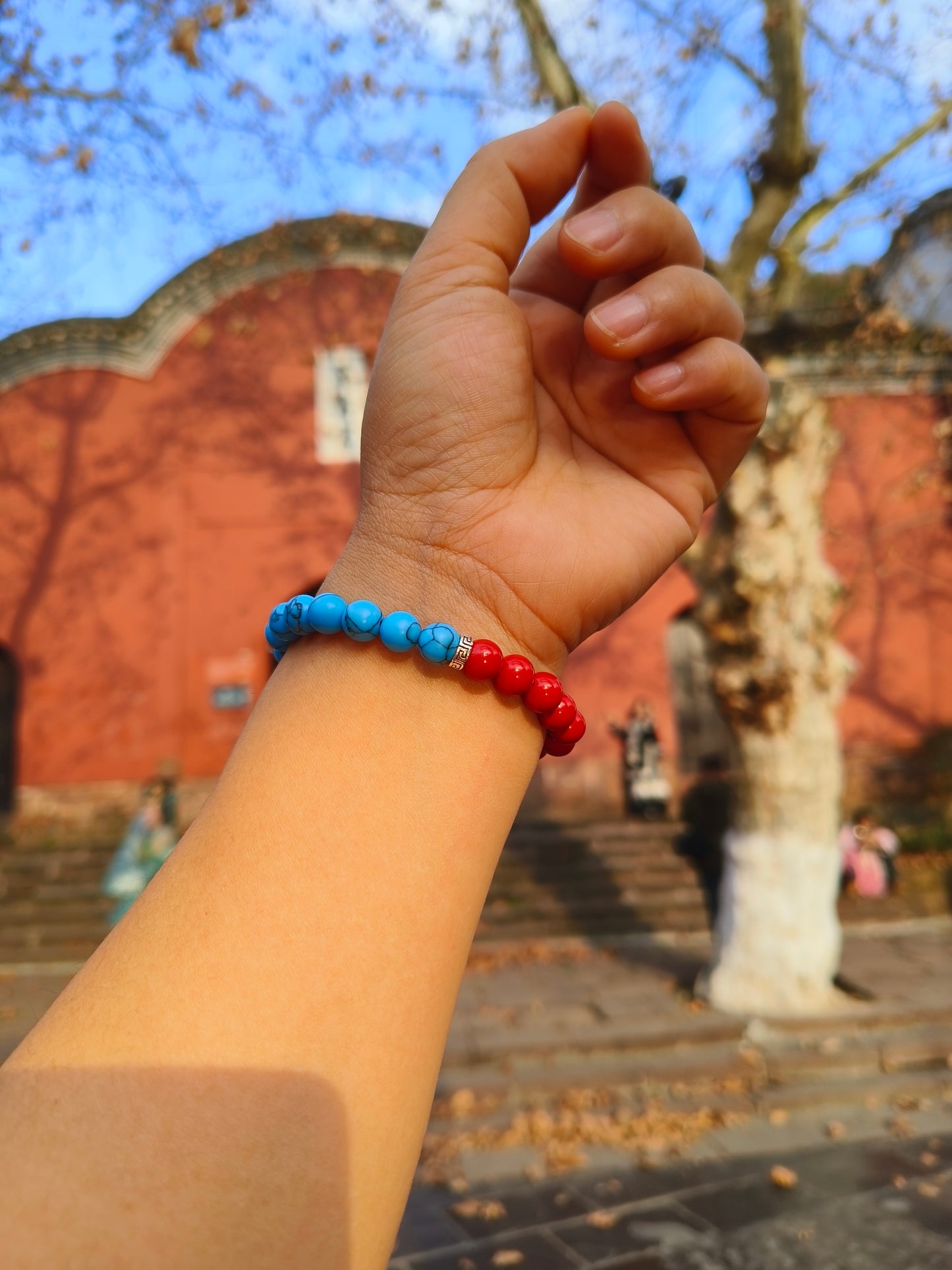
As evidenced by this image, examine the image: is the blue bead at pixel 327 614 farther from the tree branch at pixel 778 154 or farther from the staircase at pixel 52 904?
the staircase at pixel 52 904

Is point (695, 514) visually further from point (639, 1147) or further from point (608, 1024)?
point (608, 1024)

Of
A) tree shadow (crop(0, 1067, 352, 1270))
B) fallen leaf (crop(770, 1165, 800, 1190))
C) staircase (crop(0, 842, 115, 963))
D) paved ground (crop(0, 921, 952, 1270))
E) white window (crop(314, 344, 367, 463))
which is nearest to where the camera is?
tree shadow (crop(0, 1067, 352, 1270))

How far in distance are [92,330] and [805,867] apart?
37.0ft

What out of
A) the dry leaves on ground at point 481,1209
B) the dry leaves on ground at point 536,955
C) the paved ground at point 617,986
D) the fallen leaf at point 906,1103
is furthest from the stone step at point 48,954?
the fallen leaf at point 906,1103

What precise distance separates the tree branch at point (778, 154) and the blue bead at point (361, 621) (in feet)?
18.6

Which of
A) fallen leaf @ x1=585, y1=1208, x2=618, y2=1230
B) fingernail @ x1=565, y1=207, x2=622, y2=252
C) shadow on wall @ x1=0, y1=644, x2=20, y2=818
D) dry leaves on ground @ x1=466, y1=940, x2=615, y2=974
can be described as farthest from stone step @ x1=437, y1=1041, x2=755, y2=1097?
shadow on wall @ x1=0, y1=644, x2=20, y2=818

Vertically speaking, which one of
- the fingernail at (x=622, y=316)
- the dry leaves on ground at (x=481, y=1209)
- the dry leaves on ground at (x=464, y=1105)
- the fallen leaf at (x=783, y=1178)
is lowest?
the dry leaves on ground at (x=464, y=1105)

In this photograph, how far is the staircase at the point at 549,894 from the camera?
8.71 meters

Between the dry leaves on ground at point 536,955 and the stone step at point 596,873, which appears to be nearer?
the dry leaves on ground at point 536,955

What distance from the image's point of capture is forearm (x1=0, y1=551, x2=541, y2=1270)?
623 mm

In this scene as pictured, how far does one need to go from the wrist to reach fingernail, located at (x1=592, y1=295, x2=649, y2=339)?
305 millimetres

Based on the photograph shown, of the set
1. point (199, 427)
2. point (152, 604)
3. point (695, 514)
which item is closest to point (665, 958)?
point (695, 514)

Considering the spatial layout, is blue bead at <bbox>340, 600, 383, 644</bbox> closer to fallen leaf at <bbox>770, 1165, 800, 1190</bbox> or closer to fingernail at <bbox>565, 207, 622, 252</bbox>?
fingernail at <bbox>565, 207, 622, 252</bbox>

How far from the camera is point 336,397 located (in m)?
12.4
